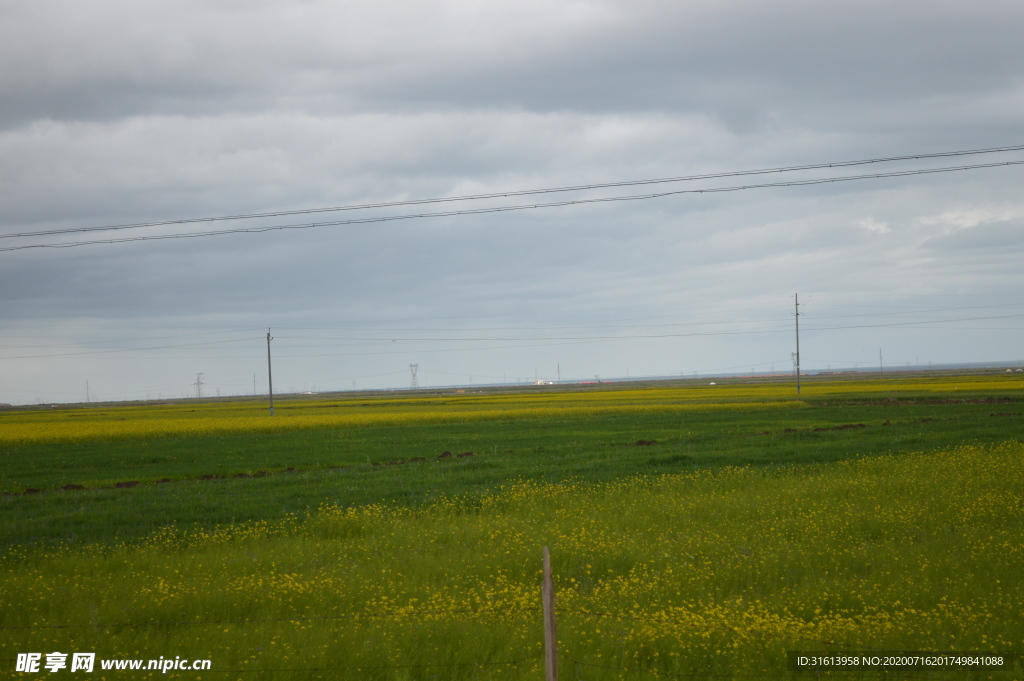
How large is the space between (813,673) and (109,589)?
11.2 metres

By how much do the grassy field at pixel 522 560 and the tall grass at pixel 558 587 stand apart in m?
0.05

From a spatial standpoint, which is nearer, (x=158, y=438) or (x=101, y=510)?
(x=101, y=510)

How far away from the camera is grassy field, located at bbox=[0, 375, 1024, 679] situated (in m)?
9.52

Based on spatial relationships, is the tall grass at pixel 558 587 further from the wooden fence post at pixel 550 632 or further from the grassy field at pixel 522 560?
the wooden fence post at pixel 550 632

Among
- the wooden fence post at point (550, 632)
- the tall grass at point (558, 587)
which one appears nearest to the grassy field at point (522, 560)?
the tall grass at point (558, 587)

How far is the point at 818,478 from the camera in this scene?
2234cm

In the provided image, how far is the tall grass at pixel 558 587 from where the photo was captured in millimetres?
9398

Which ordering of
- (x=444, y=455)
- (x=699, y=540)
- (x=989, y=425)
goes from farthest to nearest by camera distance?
1. (x=989, y=425)
2. (x=444, y=455)
3. (x=699, y=540)

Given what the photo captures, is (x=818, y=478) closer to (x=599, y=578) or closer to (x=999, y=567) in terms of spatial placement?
(x=999, y=567)

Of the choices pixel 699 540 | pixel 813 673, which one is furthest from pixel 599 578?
pixel 813 673

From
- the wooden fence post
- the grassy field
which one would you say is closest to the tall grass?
the grassy field

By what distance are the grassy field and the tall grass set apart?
2.0 inches

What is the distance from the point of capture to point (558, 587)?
12.5 metres

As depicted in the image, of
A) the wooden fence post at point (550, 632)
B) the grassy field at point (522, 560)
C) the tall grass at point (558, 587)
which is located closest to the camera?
the wooden fence post at point (550, 632)
